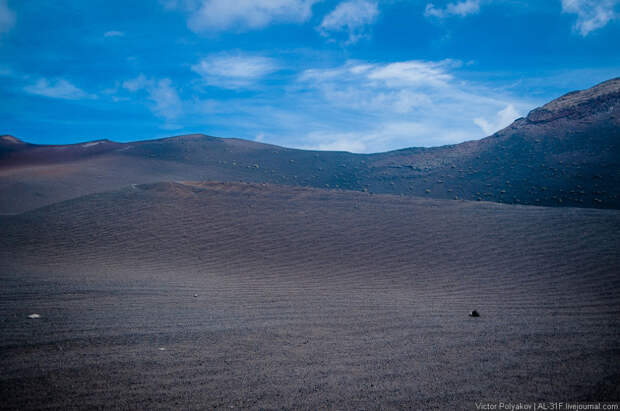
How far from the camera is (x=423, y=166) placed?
3634cm

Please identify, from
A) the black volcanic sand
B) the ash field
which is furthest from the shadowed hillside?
the black volcanic sand

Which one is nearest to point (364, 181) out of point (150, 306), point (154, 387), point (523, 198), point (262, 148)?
point (523, 198)

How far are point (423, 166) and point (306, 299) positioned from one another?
31110 millimetres

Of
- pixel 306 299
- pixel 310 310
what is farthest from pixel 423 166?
pixel 310 310

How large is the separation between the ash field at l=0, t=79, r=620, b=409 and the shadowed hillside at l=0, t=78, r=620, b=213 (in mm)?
1543

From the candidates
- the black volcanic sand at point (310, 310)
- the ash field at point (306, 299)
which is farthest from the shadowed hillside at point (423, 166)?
the black volcanic sand at point (310, 310)

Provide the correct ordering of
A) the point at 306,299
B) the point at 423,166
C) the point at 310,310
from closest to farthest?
the point at 310,310
the point at 306,299
the point at 423,166

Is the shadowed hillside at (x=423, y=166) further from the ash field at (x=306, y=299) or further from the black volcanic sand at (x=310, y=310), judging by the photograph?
the black volcanic sand at (x=310, y=310)

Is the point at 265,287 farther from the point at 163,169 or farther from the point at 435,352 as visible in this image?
the point at 163,169

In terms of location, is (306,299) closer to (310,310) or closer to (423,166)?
(310,310)

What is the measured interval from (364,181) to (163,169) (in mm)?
22336

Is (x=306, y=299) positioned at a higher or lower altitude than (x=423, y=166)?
lower

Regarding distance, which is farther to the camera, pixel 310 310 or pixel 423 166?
pixel 423 166

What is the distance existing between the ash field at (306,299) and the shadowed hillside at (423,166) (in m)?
1.54
